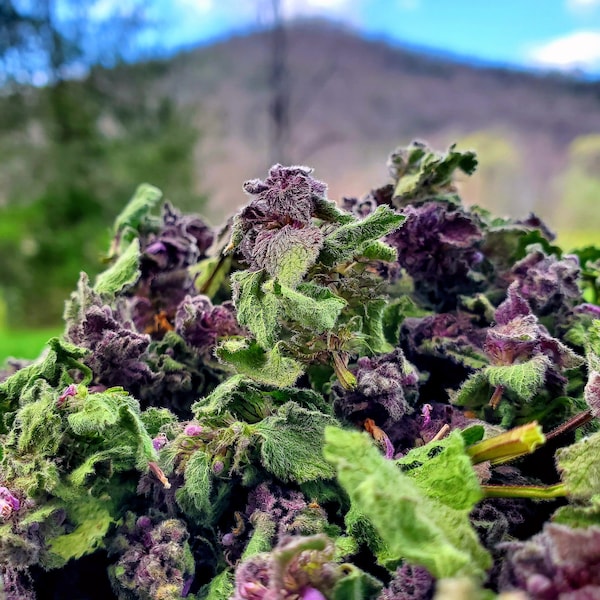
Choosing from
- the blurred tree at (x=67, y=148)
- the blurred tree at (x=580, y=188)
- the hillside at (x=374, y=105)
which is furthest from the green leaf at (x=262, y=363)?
the hillside at (x=374, y=105)

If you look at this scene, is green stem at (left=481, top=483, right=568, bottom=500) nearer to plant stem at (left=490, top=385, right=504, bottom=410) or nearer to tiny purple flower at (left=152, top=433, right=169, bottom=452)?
plant stem at (left=490, top=385, right=504, bottom=410)

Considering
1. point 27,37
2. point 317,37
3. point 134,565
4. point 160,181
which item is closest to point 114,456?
point 134,565

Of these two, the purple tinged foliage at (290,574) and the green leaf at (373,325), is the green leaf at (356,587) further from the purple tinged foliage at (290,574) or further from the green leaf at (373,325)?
the green leaf at (373,325)

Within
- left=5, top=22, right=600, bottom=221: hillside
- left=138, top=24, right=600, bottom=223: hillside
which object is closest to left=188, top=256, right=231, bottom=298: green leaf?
left=5, top=22, right=600, bottom=221: hillside

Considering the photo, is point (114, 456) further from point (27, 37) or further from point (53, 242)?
point (27, 37)

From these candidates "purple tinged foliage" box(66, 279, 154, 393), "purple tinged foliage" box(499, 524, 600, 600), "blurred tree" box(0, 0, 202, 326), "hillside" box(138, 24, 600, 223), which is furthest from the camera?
"hillside" box(138, 24, 600, 223)

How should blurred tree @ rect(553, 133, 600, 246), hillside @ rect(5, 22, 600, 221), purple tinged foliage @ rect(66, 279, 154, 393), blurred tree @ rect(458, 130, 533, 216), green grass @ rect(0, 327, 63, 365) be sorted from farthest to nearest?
hillside @ rect(5, 22, 600, 221) < blurred tree @ rect(458, 130, 533, 216) < blurred tree @ rect(553, 133, 600, 246) < green grass @ rect(0, 327, 63, 365) < purple tinged foliage @ rect(66, 279, 154, 393)

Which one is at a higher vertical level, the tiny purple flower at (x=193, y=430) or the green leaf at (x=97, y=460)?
the tiny purple flower at (x=193, y=430)
